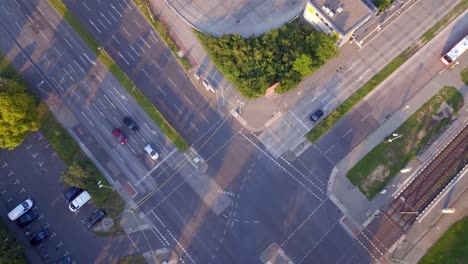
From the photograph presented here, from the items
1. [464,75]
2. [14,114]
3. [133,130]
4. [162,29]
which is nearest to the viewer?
[14,114]

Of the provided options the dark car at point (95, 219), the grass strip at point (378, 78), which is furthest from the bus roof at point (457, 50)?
the dark car at point (95, 219)

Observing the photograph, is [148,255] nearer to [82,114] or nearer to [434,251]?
[82,114]

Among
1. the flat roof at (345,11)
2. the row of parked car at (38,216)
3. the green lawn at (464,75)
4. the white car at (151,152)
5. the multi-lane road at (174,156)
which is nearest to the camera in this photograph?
the row of parked car at (38,216)

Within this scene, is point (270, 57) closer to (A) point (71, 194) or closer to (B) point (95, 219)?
(B) point (95, 219)

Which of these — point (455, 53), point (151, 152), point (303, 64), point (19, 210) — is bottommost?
point (455, 53)

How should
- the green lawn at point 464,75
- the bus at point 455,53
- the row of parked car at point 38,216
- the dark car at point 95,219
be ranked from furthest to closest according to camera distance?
1. the green lawn at point 464,75
2. the bus at point 455,53
3. the dark car at point 95,219
4. the row of parked car at point 38,216

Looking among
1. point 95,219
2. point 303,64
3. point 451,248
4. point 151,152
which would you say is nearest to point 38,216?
point 95,219

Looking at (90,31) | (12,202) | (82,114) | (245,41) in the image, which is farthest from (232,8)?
(12,202)

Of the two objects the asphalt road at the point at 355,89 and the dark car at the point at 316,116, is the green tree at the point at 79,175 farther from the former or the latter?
the dark car at the point at 316,116
